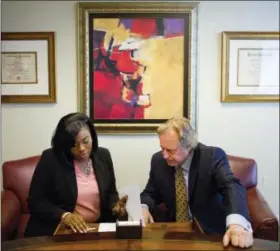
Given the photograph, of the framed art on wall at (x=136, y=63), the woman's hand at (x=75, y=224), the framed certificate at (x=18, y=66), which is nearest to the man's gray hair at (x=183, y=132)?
the woman's hand at (x=75, y=224)

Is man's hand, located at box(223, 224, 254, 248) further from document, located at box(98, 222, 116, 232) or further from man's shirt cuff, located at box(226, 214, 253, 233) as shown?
document, located at box(98, 222, 116, 232)

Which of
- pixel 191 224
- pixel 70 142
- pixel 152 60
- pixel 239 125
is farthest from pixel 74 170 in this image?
pixel 239 125

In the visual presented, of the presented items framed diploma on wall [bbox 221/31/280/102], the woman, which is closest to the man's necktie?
the woman

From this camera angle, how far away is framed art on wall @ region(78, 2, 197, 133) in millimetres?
3164

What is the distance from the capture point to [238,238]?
58.9 inches

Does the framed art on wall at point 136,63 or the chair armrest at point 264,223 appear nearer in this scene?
the chair armrest at point 264,223

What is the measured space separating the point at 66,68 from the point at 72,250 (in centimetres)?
203

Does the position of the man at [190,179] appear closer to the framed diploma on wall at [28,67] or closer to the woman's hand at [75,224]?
the woman's hand at [75,224]

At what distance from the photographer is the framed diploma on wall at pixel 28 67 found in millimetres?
3164

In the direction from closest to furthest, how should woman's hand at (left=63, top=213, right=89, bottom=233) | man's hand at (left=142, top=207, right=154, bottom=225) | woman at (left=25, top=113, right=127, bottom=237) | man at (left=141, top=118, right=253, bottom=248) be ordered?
woman's hand at (left=63, top=213, right=89, bottom=233), man's hand at (left=142, top=207, right=154, bottom=225), man at (left=141, top=118, right=253, bottom=248), woman at (left=25, top=113, right=127, bottom=237)

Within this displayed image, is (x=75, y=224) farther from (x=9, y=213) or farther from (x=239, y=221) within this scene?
(x=9, y=213)

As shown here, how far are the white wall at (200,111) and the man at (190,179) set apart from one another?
1.04 metres

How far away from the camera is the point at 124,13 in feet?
10.4

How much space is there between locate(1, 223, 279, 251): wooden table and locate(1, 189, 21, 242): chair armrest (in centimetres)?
88
